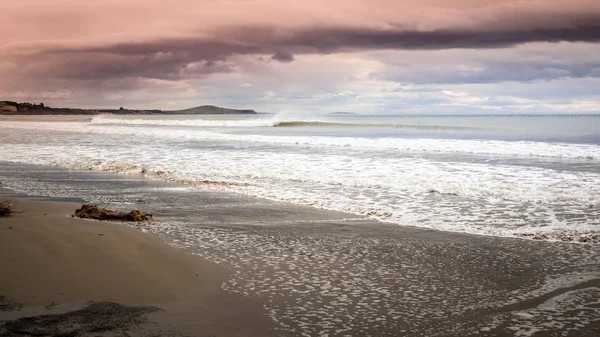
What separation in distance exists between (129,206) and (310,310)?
6696 millimetres

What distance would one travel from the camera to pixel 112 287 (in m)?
5.39

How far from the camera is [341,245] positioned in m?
7.45

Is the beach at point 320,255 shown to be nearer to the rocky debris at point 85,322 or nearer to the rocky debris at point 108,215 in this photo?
the rocky debris at point 85,322

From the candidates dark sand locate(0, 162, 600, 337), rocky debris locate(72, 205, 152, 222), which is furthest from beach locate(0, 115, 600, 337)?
rocky debris locate(72, 205, 152, 222)

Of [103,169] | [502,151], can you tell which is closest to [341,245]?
[103,169]

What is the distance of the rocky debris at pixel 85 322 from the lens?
4.20 meters

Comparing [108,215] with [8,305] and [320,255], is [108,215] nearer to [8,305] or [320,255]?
[320,255]

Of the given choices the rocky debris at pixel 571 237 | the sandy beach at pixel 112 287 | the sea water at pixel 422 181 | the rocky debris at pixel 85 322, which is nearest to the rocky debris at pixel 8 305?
the sandy beach at pixel 112 287

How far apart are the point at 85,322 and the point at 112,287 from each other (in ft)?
3.18

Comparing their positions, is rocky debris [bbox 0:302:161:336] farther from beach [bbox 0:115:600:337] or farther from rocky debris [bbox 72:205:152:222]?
rocky debris [bbox 72:205:152:222]

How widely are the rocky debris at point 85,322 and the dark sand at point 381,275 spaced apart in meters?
0.28

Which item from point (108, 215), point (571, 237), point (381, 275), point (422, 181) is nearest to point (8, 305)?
point (381, 275)

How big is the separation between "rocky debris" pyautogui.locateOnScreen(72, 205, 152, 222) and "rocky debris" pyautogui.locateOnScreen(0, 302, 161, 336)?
14.3ft

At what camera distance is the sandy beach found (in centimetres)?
441
